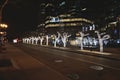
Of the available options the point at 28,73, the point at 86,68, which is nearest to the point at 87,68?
the point at 86,68

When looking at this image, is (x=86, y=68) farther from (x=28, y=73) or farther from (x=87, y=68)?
(x=28, y=73)

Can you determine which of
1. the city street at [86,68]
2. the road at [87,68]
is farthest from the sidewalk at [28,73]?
the road at [87,68]

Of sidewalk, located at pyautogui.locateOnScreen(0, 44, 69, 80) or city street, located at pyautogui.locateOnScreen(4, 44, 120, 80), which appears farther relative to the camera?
city street, located at pyautogui.locateOnScreen(4, 44, 120, 80)

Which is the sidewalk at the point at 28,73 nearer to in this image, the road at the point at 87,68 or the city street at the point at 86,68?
the city street at the point at 86,68

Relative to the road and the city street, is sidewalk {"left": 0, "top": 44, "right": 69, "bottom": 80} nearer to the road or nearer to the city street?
the city street

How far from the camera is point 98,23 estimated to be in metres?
110

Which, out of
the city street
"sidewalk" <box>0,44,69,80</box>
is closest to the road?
the city street

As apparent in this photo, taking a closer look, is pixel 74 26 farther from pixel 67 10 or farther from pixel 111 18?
pixel 111 18

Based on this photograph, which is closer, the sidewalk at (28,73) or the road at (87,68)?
the sidewalk at (28,73)

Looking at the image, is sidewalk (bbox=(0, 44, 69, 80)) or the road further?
the road

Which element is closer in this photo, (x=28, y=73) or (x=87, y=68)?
(x=28, y=73)

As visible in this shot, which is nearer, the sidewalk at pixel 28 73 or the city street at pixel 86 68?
the sidewalk at pixel 28 73

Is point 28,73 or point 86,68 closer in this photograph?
point 28,73

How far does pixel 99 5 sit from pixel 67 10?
2977 inches
